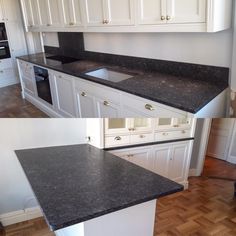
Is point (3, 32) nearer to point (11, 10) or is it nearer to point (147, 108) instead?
point (11, 10)

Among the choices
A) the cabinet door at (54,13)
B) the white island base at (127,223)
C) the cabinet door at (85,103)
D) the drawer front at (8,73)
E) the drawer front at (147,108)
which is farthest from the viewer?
the cabinet door at (54,13)

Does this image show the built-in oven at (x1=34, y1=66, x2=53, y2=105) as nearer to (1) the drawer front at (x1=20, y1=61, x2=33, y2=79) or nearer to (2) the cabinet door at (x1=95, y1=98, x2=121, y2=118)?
(1) the drawer front at (x1=20, y1=61, x2=33, y2=79)

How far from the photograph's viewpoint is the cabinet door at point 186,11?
1.08 m

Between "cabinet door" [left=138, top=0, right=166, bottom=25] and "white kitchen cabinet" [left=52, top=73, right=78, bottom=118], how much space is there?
25.0 inches

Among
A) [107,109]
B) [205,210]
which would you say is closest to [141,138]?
[205,210]

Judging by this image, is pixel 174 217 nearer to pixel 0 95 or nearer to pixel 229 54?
pixel 229 54

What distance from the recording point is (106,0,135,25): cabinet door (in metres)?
1.40

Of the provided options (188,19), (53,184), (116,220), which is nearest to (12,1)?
(188,19)

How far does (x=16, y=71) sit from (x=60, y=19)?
1.90 ft

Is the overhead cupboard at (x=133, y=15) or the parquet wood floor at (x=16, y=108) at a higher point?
the overhead cupboard at (x=133, y=15)

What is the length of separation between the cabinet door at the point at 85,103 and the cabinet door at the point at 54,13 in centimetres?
75

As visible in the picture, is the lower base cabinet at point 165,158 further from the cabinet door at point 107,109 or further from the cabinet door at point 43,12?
the cabinet door at point 43,12

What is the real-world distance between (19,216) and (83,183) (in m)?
0.26

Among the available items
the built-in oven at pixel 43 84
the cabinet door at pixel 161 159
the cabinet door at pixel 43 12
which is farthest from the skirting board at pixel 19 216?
the cabinet door at pixel 43 12
